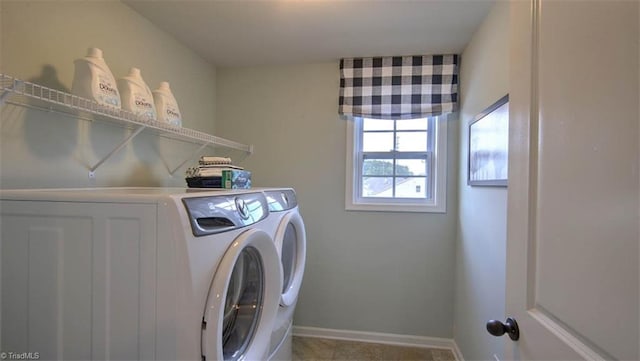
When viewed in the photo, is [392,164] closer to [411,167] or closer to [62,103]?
[411,167]

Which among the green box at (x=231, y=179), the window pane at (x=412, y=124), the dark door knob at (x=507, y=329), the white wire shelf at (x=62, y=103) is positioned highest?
the window pane at (x=412, y=124)

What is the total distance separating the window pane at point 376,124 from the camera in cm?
234

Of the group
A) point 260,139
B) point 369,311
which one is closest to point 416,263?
point 369,311

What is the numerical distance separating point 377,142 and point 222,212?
170 centimetres

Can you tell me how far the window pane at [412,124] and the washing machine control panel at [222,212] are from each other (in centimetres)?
154

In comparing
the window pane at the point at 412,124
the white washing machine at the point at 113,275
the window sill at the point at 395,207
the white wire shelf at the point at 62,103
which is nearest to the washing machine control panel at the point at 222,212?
the white washing machine at the point at 113,275

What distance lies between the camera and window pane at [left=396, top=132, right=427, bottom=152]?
2.30 m

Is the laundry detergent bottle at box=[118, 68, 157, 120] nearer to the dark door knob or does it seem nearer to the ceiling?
the ceiling

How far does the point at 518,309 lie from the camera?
0.76 metres

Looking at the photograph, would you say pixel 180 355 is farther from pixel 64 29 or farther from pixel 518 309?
pixel 64 29

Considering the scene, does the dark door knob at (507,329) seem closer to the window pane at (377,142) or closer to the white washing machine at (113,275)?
the white washing machine at (113,275)

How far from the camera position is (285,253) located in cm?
166

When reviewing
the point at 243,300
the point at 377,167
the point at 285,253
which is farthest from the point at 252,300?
the point at 377,167

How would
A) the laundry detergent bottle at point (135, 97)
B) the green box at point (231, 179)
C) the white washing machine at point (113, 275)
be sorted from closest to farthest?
the white washing machine at point (113, 275) < the laundry detergent bottle at point (135, 97) < the green box at point (231, 179)
